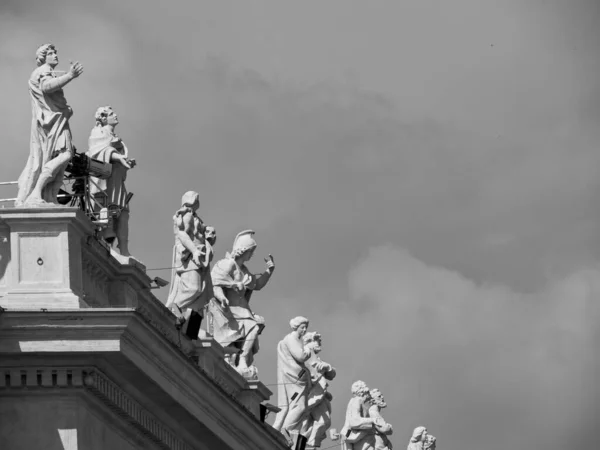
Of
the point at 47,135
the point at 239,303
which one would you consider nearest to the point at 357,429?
the point at 239,303

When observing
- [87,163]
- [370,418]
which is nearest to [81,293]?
→ [87,163]

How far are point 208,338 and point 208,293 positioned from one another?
2.40ft

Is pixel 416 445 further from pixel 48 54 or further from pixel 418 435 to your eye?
pixel 48 54

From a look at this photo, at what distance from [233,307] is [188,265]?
167 inches

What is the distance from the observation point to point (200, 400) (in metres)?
41.2

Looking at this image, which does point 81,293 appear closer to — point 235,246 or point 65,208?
point 65,208

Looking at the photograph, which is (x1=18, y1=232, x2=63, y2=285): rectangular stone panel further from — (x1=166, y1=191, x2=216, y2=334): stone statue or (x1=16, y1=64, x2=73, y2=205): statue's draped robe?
(x1=166, y1=191, x2=216, y2=334): stone statue

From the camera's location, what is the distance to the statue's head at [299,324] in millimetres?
50344

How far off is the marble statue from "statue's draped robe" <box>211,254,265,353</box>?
8.34 ft

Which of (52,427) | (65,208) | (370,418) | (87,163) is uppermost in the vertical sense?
(370,418)

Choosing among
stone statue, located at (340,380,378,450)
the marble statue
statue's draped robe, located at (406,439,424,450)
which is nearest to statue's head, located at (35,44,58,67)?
the marble statue

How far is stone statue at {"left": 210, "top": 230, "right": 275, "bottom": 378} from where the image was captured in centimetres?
4678

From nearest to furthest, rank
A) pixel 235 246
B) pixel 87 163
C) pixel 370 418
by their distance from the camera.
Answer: pixel 87 163 → pixel 235 246 → pixel 370 418

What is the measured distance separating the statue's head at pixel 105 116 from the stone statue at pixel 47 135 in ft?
11.6
